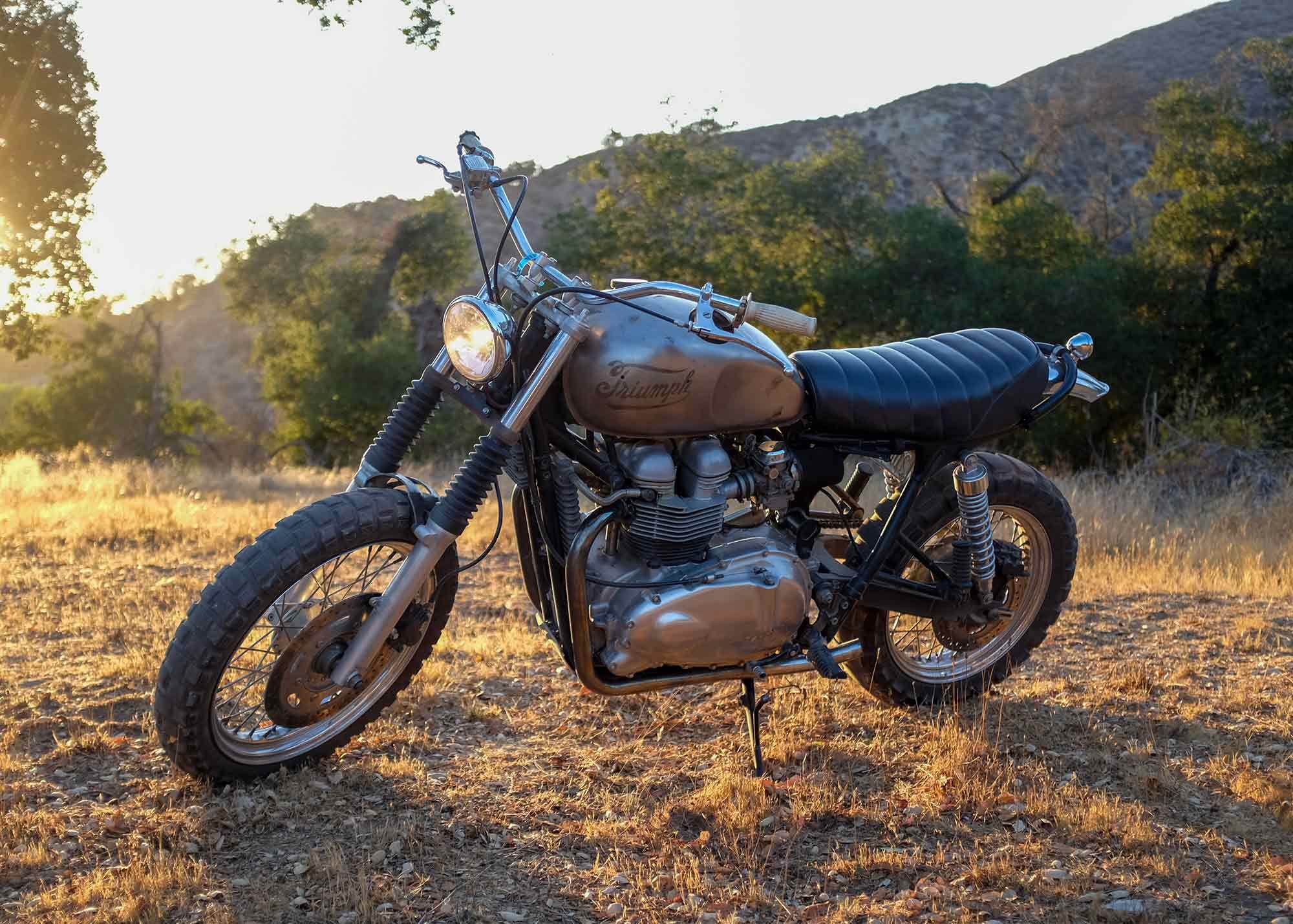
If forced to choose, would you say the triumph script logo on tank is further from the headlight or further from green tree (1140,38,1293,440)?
green tree (1140,38,1293,440)

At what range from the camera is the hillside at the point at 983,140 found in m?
46.3

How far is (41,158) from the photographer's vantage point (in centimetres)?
2148

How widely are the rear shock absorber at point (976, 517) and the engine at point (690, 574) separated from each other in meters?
0.76

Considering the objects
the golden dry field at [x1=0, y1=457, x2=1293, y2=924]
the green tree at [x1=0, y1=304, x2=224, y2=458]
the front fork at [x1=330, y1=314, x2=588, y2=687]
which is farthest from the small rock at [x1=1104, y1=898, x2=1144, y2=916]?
the green tree at [x1=0, y1=304, x2=224, y2=458]

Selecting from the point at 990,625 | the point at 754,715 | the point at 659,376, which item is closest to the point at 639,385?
the point at 659,376

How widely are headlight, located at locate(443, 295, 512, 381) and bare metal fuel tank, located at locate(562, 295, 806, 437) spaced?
23 cm

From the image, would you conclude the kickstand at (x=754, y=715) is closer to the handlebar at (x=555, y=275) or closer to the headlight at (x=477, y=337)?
the handlebar at (x=555, y=275)

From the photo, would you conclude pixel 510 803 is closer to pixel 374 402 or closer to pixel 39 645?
pixel 39 645

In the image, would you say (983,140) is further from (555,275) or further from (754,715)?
(555,275)

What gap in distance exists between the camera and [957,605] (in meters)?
4.44

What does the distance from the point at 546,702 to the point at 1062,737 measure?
2.09 metres

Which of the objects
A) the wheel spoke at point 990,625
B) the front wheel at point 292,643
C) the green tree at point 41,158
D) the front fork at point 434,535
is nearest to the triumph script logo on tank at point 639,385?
the front fork at point 434,535

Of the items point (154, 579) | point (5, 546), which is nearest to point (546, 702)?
point (154, 579)

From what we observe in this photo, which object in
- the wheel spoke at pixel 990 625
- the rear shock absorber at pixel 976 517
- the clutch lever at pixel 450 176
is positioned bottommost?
the wheel spoke at pixel 990 625
